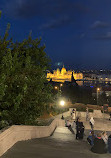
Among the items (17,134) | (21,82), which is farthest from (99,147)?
(21,82)

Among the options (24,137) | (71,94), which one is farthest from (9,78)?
(71,94)

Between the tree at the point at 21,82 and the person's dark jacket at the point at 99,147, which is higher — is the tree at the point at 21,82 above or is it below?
above

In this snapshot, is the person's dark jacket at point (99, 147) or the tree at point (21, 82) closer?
the person's dark jacket at point (99, 147)

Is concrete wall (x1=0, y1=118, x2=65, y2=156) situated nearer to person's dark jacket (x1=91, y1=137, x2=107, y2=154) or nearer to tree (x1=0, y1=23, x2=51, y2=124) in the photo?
tree (x1=0, y1=23, x2=51, y2=124)

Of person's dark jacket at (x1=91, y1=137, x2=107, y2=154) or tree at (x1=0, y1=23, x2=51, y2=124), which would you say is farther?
tree at (x1=0, y1=23, x2=51, y2=124)

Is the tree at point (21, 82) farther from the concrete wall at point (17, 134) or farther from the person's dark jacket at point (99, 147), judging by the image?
the person's dark jacket at point (99, 147)

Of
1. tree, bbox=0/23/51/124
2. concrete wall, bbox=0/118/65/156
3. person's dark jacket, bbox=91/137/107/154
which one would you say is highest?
tree, bbox=0/23/51/124

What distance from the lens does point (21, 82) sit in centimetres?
914

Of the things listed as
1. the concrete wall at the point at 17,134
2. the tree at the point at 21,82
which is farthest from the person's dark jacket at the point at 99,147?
the tree at the point at 21,82

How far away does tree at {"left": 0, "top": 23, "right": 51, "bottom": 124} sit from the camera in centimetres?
852

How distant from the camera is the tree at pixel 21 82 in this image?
27.9ft

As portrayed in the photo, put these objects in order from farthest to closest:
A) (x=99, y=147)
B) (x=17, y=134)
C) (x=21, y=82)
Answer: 1. (x=21, y=82)
2. (x=17, y=134)
3. (x=99, y=147)

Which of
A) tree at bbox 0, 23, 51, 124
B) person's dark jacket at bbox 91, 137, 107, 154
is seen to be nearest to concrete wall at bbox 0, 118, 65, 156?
tree at bbox 0, 23, 51, 124

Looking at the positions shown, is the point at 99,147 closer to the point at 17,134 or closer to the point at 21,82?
the point at 17,134
